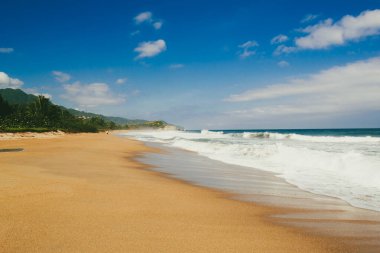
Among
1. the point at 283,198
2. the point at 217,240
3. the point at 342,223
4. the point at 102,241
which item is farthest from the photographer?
the point at 283,198

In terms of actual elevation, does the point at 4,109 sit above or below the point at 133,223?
above

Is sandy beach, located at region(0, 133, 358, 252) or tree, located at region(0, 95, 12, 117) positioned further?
tree, located at region(0, 95, 12, 117)

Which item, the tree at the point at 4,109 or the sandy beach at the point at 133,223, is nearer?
the sandy beach at the point at 133,223

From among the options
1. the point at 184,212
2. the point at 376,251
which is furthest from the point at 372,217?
the point at 184,212

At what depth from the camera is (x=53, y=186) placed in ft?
22.4

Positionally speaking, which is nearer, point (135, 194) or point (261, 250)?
point (261, 250)

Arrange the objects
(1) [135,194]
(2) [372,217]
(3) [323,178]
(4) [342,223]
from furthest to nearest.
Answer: (3) [323,178]
(1) [135,194]
(2) [372,217]
(4) [342,223]

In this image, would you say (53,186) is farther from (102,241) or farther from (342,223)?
(342,223)

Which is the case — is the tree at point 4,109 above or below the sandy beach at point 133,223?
above

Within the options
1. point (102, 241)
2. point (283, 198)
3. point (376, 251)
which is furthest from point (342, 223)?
point (102, 241)

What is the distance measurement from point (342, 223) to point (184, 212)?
2753 millimetres

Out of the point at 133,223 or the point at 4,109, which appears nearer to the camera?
the point at 133,223

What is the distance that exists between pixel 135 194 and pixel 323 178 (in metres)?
7.10

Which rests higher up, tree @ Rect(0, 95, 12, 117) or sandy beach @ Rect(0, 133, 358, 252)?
tree @ Rect(0, 95, 12, 117)
